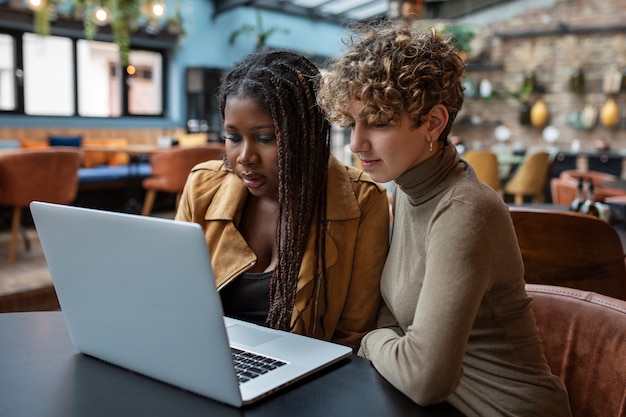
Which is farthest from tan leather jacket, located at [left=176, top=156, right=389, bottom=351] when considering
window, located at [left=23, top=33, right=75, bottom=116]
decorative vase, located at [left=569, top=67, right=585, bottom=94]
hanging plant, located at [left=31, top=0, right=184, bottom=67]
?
decorative vase, located at [left=569, top=67, right=585, bottom=94]

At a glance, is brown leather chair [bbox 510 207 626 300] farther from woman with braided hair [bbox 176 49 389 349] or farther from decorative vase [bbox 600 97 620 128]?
decorative vase [bbox 600 97 620 128]

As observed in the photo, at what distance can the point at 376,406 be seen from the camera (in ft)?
2.83

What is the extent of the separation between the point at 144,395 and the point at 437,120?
0.60 m

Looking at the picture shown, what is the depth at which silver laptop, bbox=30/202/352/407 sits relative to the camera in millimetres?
796

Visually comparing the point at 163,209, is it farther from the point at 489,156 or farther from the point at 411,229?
the point at 411,229

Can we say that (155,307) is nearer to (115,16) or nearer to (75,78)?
(115,16)

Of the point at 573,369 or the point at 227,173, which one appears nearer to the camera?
the point at 573,369

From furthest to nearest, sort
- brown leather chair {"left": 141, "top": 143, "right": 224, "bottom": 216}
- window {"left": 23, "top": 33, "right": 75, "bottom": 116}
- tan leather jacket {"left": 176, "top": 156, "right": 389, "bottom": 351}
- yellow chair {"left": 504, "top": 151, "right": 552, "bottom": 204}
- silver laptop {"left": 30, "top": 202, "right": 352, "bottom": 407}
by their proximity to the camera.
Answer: window {"left": 23, "top": 33, "right": 75, "bottom": 116}
yellow chair {"left": 504, "top": 151, "right": 552, "bottom": 204}
brown leather chair {"left": 141, "top": 143, "right": 224, "bottom": 216}
tan leather jacket {"left": 176, "top": 156, "right": 389, "bottom": 351}
silver laptop {"left": 30, "top": 202, "right": 352, "bottom": 407}

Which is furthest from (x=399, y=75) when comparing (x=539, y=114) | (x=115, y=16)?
(x=539, y=114)

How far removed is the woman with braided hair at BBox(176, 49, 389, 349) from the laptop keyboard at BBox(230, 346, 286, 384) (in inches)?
12.2

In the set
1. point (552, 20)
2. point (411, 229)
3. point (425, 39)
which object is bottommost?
point (411, 229)

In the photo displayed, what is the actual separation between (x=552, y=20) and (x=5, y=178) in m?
7.97

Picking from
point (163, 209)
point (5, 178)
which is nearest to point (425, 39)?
point (5, 178)

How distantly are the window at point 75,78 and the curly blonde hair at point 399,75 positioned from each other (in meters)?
8.01
